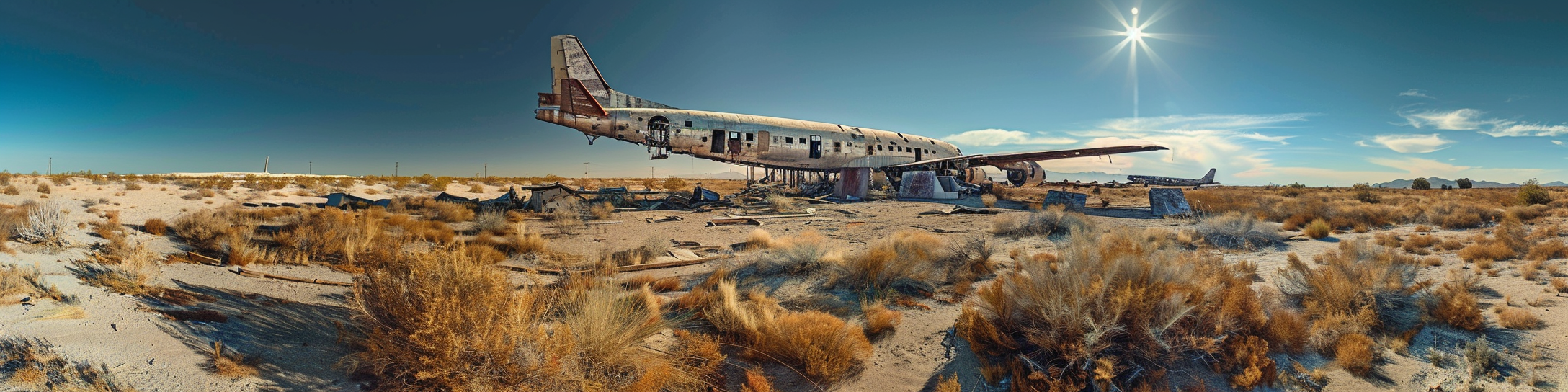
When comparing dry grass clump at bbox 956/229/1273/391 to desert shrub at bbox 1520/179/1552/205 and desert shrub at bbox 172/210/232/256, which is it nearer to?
desert shrub at bbox 172/210/232/256

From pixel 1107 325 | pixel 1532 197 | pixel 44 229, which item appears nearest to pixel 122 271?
pixel 44 229

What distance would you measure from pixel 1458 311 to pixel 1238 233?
18.5 feet

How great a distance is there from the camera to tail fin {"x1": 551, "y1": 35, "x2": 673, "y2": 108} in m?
21.0

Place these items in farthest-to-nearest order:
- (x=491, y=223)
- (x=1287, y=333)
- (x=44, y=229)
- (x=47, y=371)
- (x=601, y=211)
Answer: (x=601, y=211), (x=491, y=223), (x=44, y=229), (x=1287, y=333), (x=47, y=371)

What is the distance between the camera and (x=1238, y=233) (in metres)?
9.58

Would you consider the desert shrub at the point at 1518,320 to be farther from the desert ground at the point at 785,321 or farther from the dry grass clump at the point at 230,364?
the dry grass clump at the point at 230,364

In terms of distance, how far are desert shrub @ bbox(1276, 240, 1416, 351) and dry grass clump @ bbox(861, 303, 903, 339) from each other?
3.44 meters

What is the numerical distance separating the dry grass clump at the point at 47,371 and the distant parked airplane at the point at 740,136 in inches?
649

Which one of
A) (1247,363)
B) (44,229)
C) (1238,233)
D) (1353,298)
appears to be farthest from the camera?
(1238,233)

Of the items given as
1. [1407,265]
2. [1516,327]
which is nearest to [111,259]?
[1516,327]

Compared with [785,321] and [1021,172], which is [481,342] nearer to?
[785,321]

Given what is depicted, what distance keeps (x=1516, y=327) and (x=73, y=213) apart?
77.6 feet

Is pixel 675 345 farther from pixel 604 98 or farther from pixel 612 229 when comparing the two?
pixel 604 98

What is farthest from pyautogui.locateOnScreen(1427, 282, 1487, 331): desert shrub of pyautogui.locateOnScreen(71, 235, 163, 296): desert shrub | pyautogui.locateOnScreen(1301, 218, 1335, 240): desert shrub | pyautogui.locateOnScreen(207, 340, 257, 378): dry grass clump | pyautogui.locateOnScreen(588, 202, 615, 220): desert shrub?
pyautogui.locateOnScreen(588, 202, 615, 220): desert shrub
